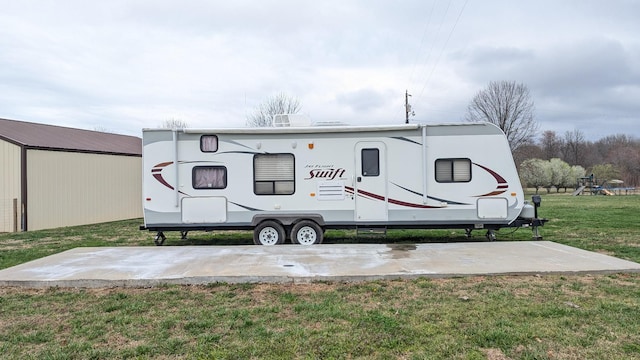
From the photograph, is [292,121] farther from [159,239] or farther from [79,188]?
[79,188]

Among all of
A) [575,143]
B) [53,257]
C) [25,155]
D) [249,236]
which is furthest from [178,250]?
[575,143]

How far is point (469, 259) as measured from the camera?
23.1 ft

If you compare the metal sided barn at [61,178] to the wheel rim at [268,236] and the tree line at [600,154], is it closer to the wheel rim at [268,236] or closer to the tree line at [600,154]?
the wheel rim at [268,236]

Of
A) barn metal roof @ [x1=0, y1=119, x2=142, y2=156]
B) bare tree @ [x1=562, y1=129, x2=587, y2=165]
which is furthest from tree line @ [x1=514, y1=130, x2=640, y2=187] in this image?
barn metal roof @ [x1=0, y1=119, x2=142, y2=156]

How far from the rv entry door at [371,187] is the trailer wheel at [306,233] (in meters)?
0.87

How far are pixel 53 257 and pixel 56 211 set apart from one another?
26.2ft

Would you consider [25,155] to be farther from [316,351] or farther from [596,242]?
[596,242]

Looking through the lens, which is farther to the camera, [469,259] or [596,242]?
→ [596,242]

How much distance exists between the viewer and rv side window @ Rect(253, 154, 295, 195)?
8.98 metres

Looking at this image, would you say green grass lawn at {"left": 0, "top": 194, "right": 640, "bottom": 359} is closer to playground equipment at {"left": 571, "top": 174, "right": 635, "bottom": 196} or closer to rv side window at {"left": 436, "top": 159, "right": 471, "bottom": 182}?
rv side window at {"left": 436, "top": 159, "right": 471, "bottom": 182}

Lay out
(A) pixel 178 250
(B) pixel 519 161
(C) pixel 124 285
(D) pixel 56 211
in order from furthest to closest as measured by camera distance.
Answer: (B) pixel 519 161 → (D) pixel 56 211 → (A) pixel 178 250 → (C) pixel 124 285

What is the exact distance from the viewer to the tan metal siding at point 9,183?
1350 cm

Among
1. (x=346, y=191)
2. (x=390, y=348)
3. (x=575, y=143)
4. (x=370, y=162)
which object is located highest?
(x=575, y=143)

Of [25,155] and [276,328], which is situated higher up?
[25,155]
